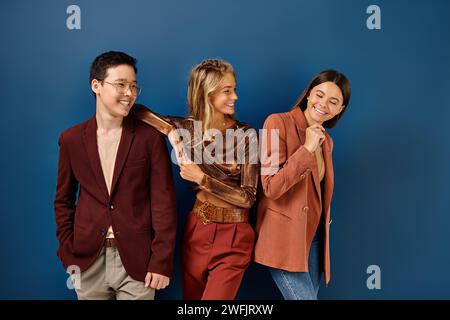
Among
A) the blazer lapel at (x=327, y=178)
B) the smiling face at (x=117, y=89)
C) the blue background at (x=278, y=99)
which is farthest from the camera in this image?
the blue background at (x=278, y=99)

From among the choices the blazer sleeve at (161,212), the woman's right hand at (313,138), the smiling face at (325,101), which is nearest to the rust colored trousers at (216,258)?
the blazer sleeve at (161,212)

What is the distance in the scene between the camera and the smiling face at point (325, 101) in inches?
88.7

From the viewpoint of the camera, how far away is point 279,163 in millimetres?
2227

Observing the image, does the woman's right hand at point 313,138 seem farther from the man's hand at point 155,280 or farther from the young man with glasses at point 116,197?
the man's hand at point 155,280

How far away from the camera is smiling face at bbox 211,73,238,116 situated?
7.37ft

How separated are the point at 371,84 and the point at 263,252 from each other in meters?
1.15

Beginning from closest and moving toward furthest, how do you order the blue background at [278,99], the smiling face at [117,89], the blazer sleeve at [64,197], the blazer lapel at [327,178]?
the smiling face at [117,89], the blazer sleeve at [64,197], the blazer lapel at [327,178], the blue background at [278,99]

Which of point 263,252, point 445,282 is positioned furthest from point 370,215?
point 263,252

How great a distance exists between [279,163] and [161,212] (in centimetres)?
58

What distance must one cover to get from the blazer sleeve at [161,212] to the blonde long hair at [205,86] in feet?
0.79

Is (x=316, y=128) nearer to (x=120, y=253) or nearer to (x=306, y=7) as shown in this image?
(x=306, y=7)

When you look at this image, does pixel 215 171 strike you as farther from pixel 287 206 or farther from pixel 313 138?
pixel 313 138

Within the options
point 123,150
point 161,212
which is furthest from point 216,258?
point 123,150

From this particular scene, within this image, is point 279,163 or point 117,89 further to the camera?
point 279,163
